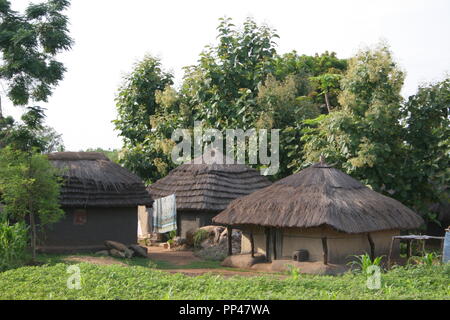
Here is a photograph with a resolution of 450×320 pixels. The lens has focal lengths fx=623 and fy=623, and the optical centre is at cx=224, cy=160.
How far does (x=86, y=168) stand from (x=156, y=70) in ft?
31.3

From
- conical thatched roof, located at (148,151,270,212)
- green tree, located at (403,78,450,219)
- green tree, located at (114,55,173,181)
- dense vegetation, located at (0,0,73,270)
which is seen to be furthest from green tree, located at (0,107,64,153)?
green tree, located at (403,78,450,219)

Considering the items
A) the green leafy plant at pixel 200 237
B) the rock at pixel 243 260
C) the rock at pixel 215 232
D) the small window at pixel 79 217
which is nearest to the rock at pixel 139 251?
the small window at pixel 79 217

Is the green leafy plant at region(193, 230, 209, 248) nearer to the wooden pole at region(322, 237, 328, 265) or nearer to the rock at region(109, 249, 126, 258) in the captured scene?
the rock at region(109, 249, 126, 258)

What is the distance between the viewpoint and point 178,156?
79.3ft

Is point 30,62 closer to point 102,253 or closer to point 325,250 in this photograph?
point 102,253

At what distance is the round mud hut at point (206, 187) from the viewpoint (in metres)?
20.1

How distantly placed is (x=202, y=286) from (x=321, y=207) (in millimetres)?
6044

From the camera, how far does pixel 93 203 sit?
17281 millimetres

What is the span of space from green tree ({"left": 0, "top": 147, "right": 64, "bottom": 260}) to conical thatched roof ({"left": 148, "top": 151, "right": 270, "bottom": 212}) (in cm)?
629

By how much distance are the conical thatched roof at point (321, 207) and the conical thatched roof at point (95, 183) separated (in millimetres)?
3251

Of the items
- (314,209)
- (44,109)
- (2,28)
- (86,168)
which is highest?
(2,28)

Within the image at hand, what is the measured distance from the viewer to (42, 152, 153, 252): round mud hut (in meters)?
17.3
